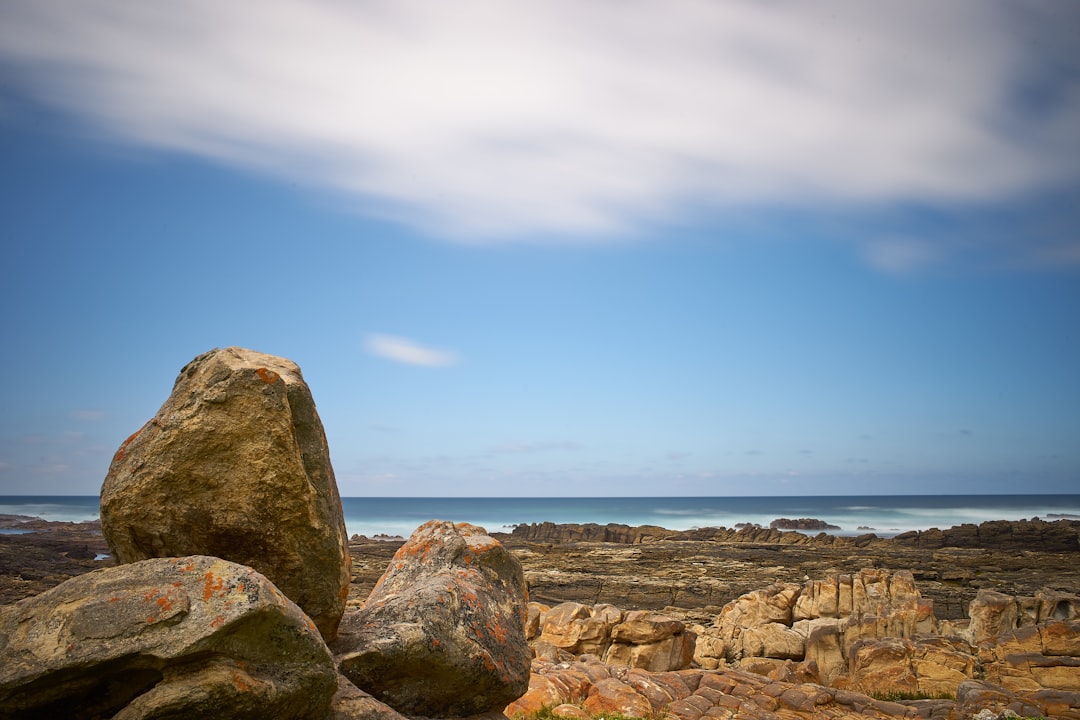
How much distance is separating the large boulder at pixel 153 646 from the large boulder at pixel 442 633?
5.50 ft

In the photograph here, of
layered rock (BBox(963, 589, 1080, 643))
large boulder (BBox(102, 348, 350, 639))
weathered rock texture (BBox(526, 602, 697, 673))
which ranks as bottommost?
weathered rock texture (BBox(526, 602, 697, 673))

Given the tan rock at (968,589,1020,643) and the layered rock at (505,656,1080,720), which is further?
the tan rock at (968,589,1020,643)

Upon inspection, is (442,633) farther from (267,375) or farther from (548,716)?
(548,716)

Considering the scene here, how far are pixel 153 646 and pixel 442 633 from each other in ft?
9.69

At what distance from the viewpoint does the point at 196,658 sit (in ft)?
16.1

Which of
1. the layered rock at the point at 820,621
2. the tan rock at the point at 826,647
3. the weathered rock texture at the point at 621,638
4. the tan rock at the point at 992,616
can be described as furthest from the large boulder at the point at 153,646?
the tan rock at the point at 992,616

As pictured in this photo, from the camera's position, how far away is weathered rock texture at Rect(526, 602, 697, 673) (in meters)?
20.6

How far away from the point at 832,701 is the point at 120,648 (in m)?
15.3

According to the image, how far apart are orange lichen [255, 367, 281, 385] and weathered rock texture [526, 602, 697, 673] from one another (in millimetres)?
15695

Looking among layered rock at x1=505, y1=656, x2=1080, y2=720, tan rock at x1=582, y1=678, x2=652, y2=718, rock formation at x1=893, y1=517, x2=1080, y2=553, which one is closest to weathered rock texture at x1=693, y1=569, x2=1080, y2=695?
layered rock at x1=505, y1=656, x2=1080, y2=720

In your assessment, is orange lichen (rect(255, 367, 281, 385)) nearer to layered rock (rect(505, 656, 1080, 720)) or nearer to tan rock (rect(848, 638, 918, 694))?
layered rock (rect(505, 656, 1080, 720))

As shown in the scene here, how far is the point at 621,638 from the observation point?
69.1 ft

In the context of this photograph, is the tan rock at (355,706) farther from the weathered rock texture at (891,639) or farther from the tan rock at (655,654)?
the weathered rock texture at (891,639)

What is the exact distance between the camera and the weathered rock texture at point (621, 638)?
813 inches
